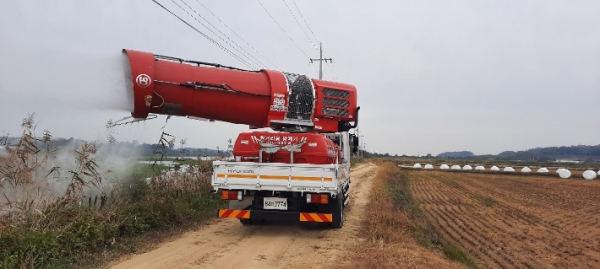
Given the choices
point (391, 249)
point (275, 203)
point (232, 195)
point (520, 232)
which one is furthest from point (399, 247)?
point (520, 232)

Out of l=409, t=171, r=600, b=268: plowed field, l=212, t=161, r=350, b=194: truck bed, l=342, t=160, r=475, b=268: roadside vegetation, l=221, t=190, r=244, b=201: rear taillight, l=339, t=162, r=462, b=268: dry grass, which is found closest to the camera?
l=339, t=162, r=462, b=268: dry grass

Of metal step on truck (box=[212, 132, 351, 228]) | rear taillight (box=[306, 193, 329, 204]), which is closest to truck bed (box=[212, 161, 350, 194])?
metal step on truck (box=[212, 132, 351, 228])

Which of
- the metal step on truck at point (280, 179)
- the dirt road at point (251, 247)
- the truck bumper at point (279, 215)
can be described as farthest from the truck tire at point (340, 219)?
the truck bumper at point (279, 215)

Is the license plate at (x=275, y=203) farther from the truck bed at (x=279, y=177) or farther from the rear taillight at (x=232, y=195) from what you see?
the rear taillight at (x=232, y=195)

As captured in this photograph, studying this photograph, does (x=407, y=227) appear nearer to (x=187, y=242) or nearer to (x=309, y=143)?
(x=309, y=143)

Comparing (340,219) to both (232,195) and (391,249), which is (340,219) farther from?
(232,195)

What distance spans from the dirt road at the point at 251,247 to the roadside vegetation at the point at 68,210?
0.68 m

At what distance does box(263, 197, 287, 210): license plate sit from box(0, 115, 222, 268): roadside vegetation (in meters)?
2.27

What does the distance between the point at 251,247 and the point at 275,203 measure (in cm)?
116

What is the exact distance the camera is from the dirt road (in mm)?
7422

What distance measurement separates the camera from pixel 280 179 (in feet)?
30.6

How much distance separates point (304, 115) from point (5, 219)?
6.00 meters

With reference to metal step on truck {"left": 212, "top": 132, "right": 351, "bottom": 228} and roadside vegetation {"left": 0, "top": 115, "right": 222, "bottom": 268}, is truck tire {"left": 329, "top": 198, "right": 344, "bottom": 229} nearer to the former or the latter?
metal step on truck {"left": 212, "top": 132, "right": 351, "bottom": 228}

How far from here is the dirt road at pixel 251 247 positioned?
742cm
